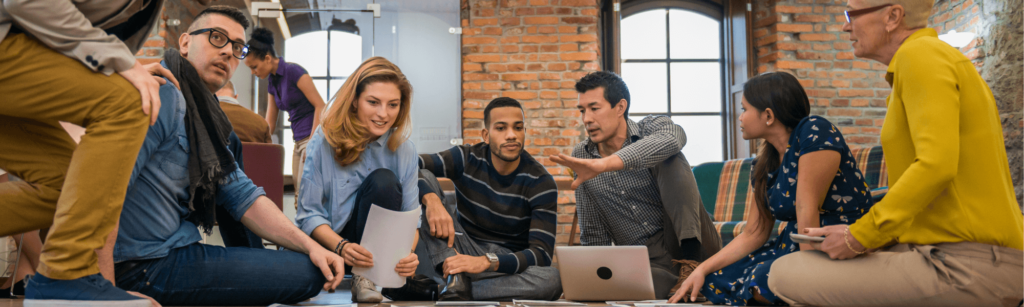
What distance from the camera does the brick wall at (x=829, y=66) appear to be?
5.07m

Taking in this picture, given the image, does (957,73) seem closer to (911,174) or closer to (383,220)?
(911,174)

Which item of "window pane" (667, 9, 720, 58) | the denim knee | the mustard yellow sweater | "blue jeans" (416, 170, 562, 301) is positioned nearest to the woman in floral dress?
the mustard yellow sweater

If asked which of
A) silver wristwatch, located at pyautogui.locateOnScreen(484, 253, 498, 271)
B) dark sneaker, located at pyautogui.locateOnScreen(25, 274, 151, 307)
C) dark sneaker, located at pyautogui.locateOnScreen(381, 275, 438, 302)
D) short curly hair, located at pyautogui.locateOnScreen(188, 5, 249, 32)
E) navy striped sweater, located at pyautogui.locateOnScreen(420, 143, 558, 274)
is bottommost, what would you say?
dark sneaker, located at pyautogui.locateOnScreen(381, 275, 438, 302)

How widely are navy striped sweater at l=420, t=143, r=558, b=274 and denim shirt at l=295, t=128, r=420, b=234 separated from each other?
0.19 m

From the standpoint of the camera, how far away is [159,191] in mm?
1616

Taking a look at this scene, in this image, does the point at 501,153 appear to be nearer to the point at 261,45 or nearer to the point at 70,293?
the point at 70,293

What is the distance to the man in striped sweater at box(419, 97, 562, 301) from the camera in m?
2.12

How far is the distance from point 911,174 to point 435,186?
1.53 m

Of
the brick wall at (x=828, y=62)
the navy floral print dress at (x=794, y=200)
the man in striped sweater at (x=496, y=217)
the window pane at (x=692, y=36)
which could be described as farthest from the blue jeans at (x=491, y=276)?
the window pane at (x=692, y=36)

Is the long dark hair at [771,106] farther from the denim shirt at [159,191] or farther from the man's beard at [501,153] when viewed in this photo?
the denim shirt at [159,191]

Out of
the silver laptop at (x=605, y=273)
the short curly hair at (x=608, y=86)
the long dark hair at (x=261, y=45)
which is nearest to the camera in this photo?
the silver laptop at (x=605, y=273)

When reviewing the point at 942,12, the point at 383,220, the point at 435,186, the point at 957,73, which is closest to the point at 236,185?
the point at 383,220

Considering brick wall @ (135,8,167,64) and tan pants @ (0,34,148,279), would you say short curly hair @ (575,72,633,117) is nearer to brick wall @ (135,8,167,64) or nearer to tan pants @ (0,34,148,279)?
tan pants @ (0,34,148,279)

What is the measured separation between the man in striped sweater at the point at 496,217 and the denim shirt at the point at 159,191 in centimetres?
77
